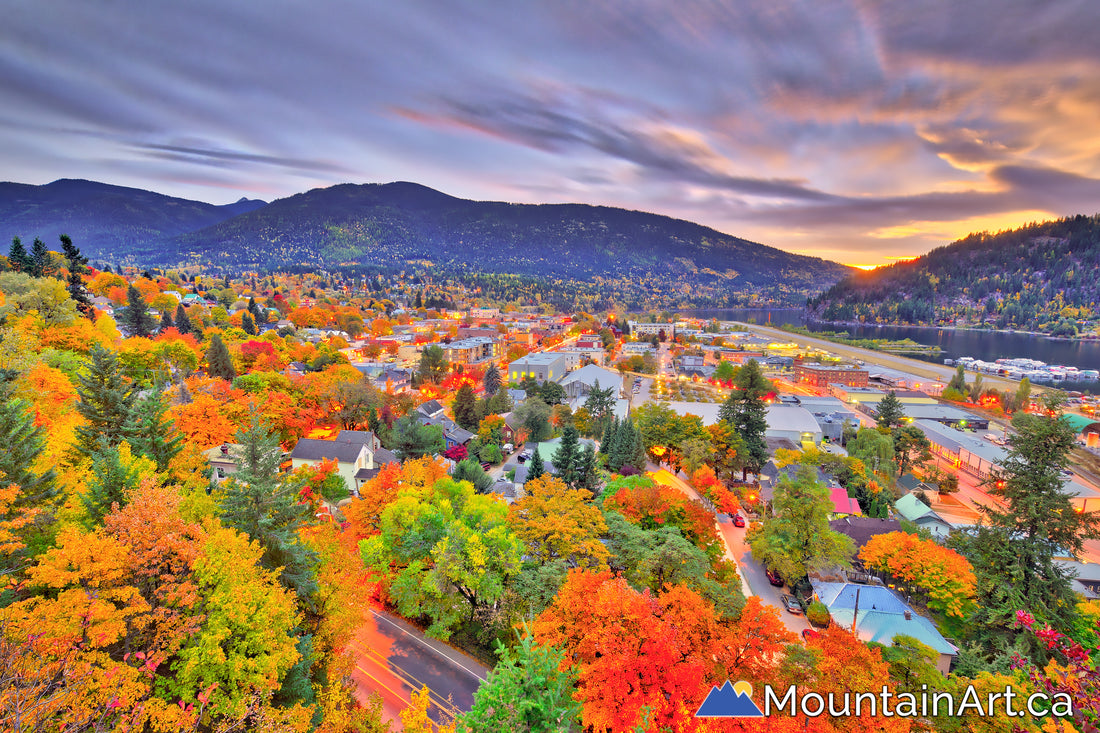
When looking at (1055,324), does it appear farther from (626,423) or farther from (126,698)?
(126,698)

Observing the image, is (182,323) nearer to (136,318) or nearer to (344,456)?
(136,318)

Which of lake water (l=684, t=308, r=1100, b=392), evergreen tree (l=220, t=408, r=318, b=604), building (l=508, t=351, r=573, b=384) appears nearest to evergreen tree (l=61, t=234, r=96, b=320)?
evergreen tree (l=220, t=408, r=318, b=604)

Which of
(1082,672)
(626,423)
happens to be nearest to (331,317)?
(626,423)

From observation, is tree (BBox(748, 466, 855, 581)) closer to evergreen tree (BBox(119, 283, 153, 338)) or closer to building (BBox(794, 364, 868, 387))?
building (BBox(794, 364, 868, 387))

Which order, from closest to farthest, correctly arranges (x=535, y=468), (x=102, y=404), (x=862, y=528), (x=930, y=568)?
(x=102, y=404)
(x=930, y=568)
(x=862, y=528)
(x=535, y=468)

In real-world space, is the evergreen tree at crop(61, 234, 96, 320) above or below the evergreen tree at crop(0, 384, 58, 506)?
above

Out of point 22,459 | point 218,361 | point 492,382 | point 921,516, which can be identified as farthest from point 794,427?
point 218,361
